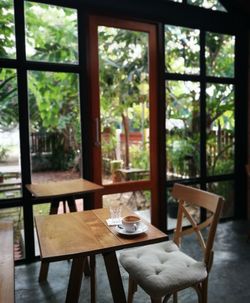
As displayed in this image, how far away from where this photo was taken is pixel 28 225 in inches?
107

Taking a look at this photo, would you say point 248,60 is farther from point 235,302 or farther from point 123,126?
point 235,302

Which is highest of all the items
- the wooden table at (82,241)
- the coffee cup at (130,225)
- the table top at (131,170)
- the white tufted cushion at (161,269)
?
the table top at (131,170)

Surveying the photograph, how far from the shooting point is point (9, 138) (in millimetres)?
2652

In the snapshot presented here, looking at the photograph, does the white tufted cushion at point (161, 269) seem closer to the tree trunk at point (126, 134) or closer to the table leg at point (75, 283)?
the table leg at point (75, 283)

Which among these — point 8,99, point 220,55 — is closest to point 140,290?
point 8,99

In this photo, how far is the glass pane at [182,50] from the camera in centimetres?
330

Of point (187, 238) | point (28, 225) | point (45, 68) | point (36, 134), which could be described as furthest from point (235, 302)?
point (45, 68)

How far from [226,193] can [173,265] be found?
8.24ft

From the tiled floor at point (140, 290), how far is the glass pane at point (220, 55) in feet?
6.84

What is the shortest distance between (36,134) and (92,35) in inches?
43.9

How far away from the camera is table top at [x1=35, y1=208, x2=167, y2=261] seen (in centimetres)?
125

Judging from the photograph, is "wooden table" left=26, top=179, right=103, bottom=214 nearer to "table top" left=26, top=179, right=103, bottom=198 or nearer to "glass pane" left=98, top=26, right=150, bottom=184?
"table top" left=26, top=179, right=103, bottom=198

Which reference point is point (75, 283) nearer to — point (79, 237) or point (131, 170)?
point (79, 237)

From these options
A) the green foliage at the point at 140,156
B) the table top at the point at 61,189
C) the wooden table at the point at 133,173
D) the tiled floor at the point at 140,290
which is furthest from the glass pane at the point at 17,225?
the green foliage at the point at 140,156
